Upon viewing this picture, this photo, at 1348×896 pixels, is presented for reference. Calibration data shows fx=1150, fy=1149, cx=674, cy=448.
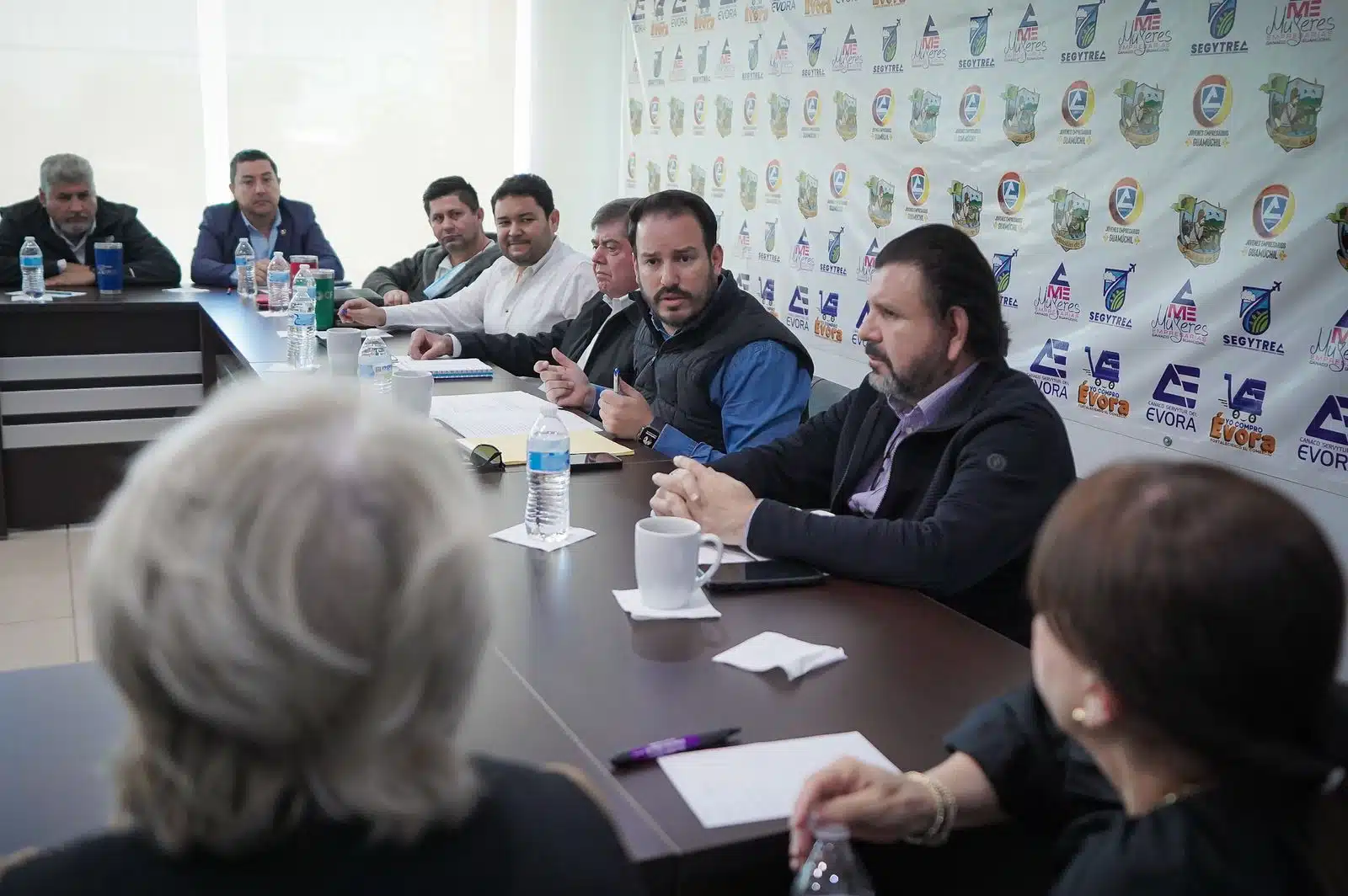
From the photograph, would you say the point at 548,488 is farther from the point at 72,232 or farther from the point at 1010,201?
the point at 72,232

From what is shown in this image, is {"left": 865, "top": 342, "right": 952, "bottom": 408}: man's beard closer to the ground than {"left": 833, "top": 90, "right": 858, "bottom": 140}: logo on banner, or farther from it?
closer to the ground

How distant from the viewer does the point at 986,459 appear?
1.83 metres

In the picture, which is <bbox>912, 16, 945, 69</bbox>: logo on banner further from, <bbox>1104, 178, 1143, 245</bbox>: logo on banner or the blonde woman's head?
the blonde woman's head

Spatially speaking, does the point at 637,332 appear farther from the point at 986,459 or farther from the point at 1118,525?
the point at 1118,525

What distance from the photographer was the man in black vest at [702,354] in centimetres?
285

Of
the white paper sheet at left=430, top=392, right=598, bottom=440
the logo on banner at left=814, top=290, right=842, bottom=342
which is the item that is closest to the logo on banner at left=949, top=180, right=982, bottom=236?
the logo on banner at left=814, top=290, right=842, bottom=342

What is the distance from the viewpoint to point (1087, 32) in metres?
3.38

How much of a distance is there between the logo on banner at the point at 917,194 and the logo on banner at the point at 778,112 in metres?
0.94

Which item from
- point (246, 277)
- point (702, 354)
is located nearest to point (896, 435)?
point (702, 354)

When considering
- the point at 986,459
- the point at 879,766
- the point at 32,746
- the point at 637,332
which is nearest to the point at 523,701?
the point at 879,766

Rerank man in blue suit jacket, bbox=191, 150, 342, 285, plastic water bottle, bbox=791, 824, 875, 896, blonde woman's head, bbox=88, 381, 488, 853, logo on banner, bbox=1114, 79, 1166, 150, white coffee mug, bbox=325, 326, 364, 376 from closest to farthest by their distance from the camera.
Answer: blonde woman's head, bbox=88, 381, 488, 853, plastic water bottle, bbox=791, 824, 875, 896, white coffee mug, bbox=325, 326, 364, 376, logo on banner, bbox=1114, 79, 1166, 150, man in blue suit jacket, bbox=191, 150, 342, 285

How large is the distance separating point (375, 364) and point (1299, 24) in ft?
8.05

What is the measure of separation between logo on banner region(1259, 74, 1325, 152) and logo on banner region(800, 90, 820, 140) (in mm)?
2060

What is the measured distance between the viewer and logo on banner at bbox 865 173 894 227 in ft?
14.1
